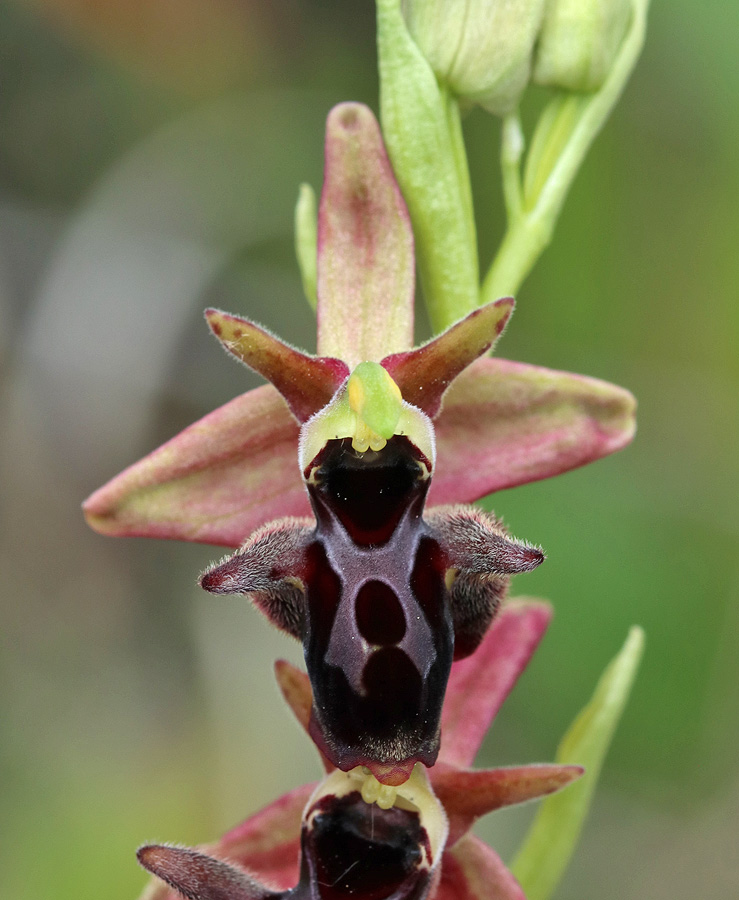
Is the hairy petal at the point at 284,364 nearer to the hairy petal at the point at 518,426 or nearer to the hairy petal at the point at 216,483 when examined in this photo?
the hairy petal at the point at 216,483

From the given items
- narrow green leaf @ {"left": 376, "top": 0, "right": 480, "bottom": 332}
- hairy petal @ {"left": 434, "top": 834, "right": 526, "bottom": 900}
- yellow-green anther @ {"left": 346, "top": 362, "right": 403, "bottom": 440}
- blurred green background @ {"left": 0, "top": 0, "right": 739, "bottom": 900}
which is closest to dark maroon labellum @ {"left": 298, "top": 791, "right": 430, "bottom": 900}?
hairy petal @ {"left": 434, "top": 834, "right": 526, "bottom": 900}

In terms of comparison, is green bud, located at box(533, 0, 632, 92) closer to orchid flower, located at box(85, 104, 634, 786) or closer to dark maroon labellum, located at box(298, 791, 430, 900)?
orchid flower, located at box(85, 104, 634, 786)

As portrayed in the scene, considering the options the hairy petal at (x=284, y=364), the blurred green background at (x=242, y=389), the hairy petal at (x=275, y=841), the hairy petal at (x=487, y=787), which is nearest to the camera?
the hairy petal at (x=284, y=364)

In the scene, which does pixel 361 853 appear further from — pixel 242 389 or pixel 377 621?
pixel 242 389

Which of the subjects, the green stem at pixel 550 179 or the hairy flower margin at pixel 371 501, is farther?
the green stem at pixel 550 179

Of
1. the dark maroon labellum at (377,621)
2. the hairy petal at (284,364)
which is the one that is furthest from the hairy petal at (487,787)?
the hairy petal at (284,364)

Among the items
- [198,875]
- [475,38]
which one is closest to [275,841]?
[198,875]

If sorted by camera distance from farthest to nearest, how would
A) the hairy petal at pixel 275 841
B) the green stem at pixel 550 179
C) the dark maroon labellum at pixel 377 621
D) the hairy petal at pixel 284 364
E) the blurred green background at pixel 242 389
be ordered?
1. the blurred green background at pixel 242 389
2. the green stem at pixel 550 179
3. the hairy petal at pixel 275 841
4. the hairy petal at pixel 284 364
5. the dark maroon labellum at pixel 377 621

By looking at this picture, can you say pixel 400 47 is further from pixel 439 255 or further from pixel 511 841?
pixel 511 841
